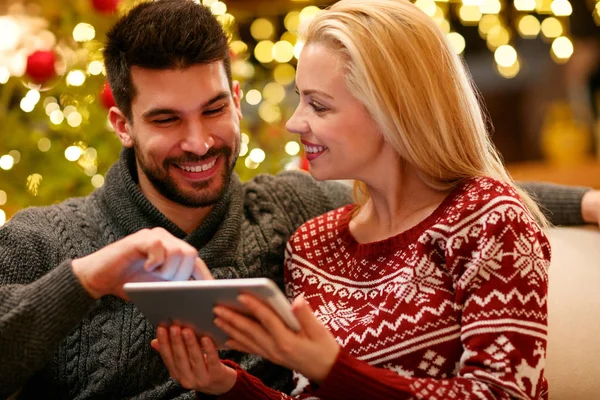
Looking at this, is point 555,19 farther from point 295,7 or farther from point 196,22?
point 196,22

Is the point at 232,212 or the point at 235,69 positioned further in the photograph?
the point at 235,69

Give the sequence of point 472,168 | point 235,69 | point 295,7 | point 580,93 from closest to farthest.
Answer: point 472,168 → point 235,69 → point 295,7 → point 580,93

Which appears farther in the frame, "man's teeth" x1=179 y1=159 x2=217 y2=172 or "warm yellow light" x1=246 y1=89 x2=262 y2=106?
"warm yellow light" x1=246 y1=89 x2=262 y2=106

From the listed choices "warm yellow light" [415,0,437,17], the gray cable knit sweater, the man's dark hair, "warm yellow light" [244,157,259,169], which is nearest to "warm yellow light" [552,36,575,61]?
"warm yellow light" [415,0,437,17]

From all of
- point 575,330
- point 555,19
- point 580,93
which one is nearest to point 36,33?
point 575,330

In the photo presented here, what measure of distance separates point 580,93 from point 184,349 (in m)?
4.00

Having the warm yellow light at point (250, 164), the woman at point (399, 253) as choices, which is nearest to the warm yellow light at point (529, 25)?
the warm yellow light at point (250, 164)

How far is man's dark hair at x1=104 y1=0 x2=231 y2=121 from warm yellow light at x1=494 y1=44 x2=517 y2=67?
300 cm

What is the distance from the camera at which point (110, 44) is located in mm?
1836

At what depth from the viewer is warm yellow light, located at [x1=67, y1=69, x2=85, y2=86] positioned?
2.40 metres

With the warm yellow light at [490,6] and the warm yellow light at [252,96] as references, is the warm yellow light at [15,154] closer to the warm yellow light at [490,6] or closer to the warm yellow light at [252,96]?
the warm yellow light at [252,96]

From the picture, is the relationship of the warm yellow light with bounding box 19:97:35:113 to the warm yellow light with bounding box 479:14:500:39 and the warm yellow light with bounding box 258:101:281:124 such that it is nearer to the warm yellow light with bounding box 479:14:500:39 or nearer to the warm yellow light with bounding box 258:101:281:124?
the warm yellow light with bounding box 258:101:281:124

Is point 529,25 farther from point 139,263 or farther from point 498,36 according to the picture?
point 139,263

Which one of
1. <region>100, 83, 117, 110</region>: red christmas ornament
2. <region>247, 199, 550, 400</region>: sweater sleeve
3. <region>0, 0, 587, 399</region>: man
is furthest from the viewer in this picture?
<region>100, 83, 117, 110</region>: red christmas ornament
